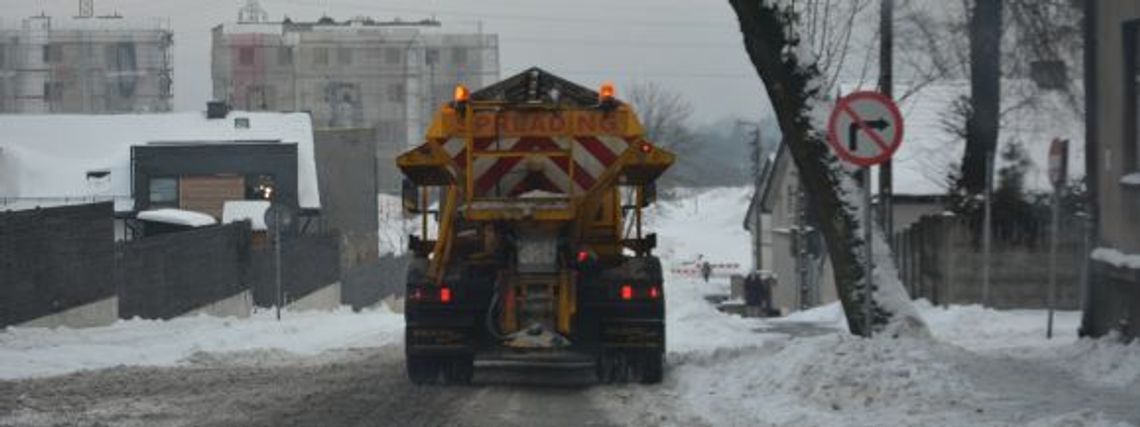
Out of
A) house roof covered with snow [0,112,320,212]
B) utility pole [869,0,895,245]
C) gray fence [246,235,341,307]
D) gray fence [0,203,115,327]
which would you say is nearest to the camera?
gray fence [0,203,115,327]

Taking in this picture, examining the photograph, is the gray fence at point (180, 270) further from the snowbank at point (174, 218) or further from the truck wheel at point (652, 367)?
the truck wheel at point (652, 367)

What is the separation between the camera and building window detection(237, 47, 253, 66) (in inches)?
3745

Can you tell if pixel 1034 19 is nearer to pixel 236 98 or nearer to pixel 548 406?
pixel 548 406

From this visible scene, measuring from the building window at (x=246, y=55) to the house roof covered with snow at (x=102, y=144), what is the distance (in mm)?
33976

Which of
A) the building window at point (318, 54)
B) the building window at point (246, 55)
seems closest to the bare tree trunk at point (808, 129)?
the building window at point (318, 54)

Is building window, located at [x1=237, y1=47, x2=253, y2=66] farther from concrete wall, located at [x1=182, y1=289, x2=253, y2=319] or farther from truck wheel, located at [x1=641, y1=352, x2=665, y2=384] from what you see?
truck wheel, located at [x1=641, y1=352, x2=665, y2=384]

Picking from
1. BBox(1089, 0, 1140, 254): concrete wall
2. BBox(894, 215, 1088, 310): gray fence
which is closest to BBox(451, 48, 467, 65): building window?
BBox(894, 215, 1088, 310): gray fence

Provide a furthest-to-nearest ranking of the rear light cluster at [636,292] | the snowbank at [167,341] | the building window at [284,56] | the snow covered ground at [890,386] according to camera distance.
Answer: the building window at [284,56] < the snowbank at [167,341] < the rear light cluster at [636,292] < the snow covered ground at [890,386]

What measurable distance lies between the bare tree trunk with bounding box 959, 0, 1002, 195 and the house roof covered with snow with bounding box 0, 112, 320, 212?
1212 inches

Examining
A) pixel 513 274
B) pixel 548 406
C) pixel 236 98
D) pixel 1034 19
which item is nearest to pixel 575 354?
pixel 513 274

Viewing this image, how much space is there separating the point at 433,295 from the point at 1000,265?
1465 cm

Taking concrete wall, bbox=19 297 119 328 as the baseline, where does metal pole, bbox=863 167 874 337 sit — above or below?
above

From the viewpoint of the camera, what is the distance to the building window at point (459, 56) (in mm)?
98188

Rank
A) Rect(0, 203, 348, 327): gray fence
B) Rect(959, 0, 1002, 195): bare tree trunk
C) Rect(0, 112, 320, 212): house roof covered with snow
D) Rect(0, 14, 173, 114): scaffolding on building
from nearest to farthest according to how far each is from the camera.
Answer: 1. Rect(0, 203, 348, 327): gray fence
2. Rect(959, 0, 1002, 195): bare tree trunk
3. Rect(0, 112, 320, 212): house roof covered with snow
4. Rect(0, 14, 173, 114): scaffolding on building
